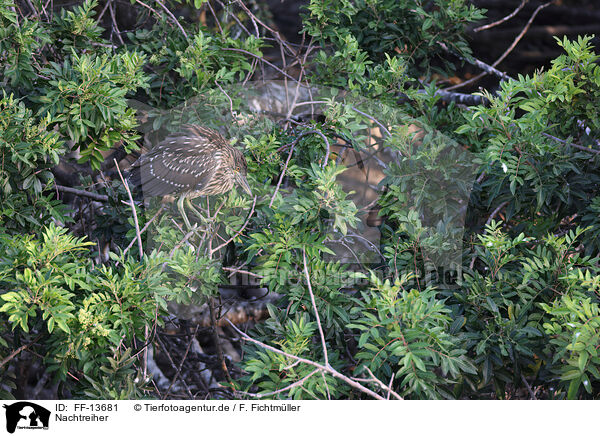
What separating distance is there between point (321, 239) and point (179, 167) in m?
0.86

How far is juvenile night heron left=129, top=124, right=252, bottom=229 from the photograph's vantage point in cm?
274

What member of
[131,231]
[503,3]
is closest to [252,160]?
[131,231]

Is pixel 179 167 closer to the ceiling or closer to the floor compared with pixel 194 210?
closer to the ceiling

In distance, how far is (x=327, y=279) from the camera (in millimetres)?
2428

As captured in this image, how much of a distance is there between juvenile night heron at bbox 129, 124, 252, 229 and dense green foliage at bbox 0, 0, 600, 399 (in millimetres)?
86

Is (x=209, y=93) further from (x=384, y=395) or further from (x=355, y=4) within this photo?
(x=384, y=395)

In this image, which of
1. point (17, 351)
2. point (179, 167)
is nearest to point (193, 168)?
point (179, 167)

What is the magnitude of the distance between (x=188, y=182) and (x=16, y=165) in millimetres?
763

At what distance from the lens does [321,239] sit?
2.38m
